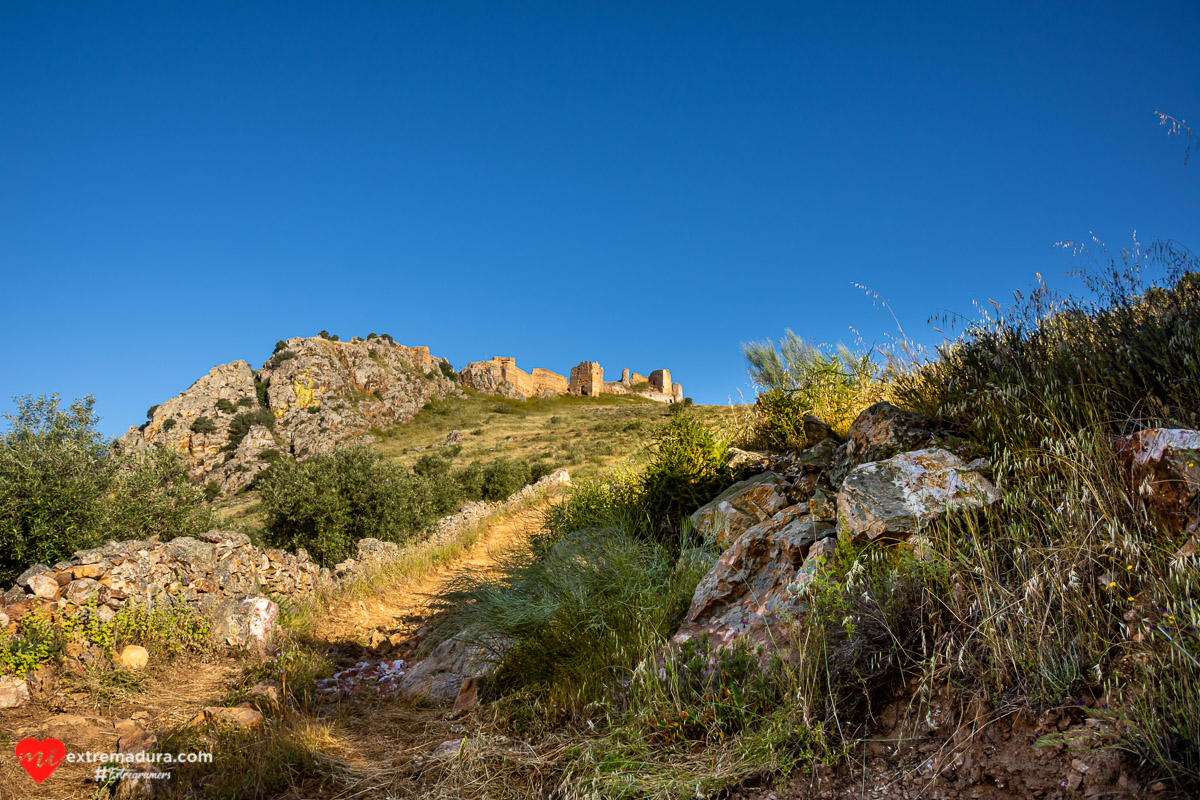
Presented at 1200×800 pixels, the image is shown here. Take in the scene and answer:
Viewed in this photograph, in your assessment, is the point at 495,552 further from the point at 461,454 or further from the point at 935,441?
the point at 461,454

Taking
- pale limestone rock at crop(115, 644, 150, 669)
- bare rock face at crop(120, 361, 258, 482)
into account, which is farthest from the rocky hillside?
pale limestone rock at crop(115, 644, 150, 669)

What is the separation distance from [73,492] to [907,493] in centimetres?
938

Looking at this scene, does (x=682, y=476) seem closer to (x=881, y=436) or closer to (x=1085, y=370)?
(x=881, y=436)

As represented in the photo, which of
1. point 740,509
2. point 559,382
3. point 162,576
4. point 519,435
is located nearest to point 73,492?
point 162,576

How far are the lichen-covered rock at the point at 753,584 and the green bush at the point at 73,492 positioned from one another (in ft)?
25.0

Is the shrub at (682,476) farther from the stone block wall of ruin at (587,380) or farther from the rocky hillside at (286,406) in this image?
the stone block wall of ruin at (587,380)

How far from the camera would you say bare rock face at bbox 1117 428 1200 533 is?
2.23m

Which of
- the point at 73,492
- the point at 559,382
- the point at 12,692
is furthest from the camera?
the point at 559,382

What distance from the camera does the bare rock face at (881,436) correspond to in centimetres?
414

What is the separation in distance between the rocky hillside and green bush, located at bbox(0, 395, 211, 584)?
2443 centimetres

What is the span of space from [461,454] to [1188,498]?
35073 mm

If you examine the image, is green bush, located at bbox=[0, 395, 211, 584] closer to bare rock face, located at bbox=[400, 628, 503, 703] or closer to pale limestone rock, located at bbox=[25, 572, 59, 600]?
pale limestone rock, located at bbox=[25, 572, 59, 600]

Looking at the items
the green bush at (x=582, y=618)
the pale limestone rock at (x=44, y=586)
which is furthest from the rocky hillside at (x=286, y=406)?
the green bush at (x=582, y=618)

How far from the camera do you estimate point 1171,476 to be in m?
2.30
